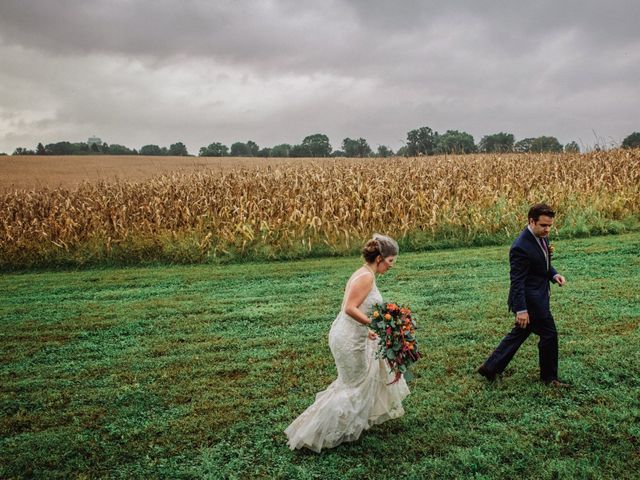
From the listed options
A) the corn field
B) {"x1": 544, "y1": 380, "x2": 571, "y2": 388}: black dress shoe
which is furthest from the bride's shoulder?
the corn field

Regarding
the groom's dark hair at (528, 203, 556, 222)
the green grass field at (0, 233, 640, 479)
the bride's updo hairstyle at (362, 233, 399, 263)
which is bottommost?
the green grass field at (0, 233, 640, 479)

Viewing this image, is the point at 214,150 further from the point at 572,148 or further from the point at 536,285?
the point at 536,285

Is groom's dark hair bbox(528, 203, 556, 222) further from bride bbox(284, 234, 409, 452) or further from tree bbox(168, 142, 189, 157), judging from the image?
tree bbox(168, 142, 189, 157)

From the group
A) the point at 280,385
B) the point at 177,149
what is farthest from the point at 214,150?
the point at 280,385

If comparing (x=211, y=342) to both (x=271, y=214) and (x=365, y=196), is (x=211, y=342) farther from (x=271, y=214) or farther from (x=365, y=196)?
(x=365, y=196)

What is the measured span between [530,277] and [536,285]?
0.30ft

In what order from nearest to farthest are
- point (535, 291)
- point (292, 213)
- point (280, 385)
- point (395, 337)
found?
point (395, 337) → point (535, 291) → point (280, 385) → point (292, 213)

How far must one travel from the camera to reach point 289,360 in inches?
246

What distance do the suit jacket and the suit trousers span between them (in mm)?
108

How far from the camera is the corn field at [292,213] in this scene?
42.7 feet

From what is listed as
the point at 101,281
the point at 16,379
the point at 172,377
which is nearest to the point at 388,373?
the point at 172,377

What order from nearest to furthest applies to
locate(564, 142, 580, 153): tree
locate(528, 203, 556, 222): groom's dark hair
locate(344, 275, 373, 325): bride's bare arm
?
locate(344, 275, 373, 325): bride's bare arm, locate(528, 203, 556, 222): groom's dark hair, locate(564, 142, 580, 153): tree

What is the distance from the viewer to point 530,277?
517 centimetres

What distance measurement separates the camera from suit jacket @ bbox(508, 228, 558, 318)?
5.09 meters
